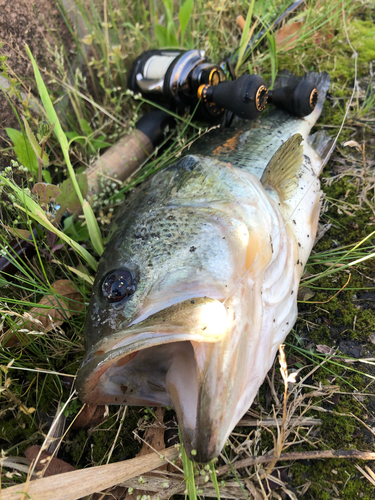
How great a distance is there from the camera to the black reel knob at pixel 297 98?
8.88ft

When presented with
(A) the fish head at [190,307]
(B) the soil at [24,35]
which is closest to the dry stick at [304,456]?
(A) the fish head at [190,307]

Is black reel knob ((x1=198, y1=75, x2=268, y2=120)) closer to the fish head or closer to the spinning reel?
the spinning reel

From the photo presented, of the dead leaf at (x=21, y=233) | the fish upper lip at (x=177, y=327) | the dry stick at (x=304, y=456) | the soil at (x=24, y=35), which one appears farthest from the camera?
the soil at (x=24, y=35)

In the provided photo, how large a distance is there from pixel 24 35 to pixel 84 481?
10.4 feet

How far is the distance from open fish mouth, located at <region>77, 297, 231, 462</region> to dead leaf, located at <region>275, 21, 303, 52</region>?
3.29 m

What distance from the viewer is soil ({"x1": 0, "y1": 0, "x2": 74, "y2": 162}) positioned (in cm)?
268

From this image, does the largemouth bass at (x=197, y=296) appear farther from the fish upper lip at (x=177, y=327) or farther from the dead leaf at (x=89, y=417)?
the dead leaf at (x=89, y=417)

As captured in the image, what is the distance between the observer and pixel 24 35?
2807mm

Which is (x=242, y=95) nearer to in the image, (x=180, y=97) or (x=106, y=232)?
(x=180, y=97)

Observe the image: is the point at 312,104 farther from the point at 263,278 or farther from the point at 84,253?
the point at 84,253

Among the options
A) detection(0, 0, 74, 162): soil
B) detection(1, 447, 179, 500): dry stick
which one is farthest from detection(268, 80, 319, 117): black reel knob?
detection(1, 447, 179, 500): dry stick

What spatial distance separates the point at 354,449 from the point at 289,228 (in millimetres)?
1161

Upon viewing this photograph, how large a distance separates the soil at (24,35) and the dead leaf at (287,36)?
85.0 inches

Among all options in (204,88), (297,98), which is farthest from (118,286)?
(297,98)
